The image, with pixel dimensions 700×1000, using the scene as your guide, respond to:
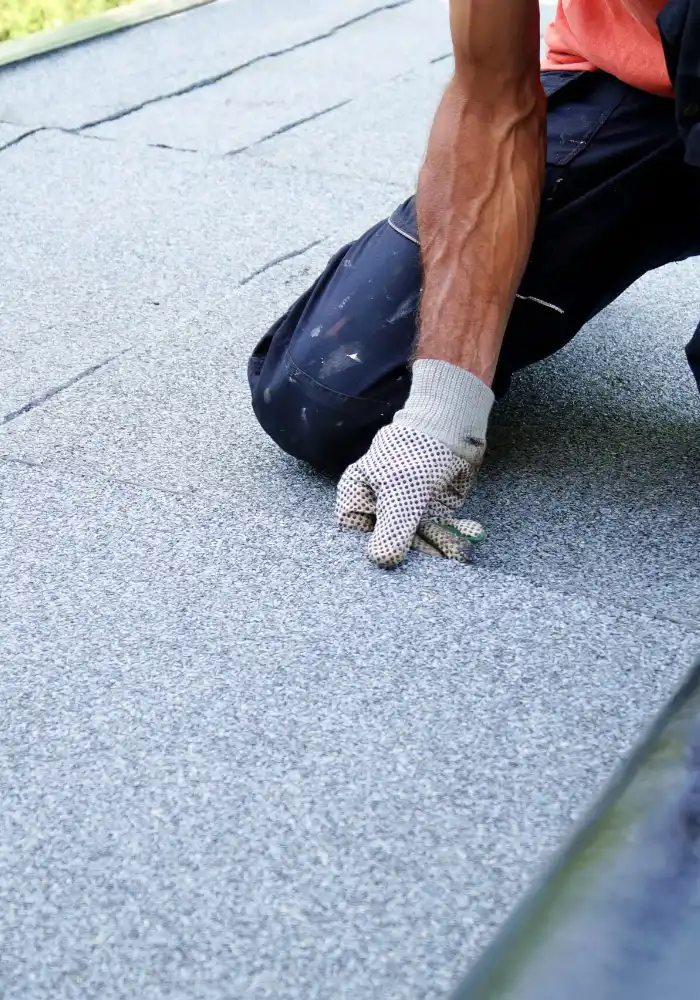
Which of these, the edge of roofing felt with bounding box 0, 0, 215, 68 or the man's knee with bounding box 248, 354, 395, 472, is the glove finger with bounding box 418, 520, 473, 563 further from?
the edge of roofing felt with bounding box 0, 0, 215, 68

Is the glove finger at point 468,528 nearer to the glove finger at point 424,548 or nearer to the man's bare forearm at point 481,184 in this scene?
the glove finger at point 424,548

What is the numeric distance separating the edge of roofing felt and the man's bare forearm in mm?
2333

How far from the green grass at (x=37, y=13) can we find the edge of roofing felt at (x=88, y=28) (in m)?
0.16

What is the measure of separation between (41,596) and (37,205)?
1464 mm

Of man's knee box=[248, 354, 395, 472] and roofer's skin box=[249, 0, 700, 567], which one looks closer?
roofer's skin box=[249, 0, 700, 567]

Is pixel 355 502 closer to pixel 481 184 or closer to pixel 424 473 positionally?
pixel 424 473

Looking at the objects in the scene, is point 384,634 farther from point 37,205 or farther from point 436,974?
point 37,205

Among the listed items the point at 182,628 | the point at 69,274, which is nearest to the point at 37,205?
the point at 69,274

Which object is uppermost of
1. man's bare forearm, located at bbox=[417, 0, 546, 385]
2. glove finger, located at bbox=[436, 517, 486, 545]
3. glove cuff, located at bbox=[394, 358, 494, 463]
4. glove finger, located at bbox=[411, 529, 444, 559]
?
man's bare forearm, located at bbox=[417, 0, 546, 385]

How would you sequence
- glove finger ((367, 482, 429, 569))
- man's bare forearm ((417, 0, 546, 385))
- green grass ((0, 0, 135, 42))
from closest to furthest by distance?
glove finger ((367, 482, 429, 569))
man's bare forearm ((417, 0, 546, 385))
green grass ((0, 0, 135, 42))

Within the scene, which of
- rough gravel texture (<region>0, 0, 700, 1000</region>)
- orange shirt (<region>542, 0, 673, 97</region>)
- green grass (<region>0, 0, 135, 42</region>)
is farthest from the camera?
green grass (<region>0, 0, 135, 42</region>)

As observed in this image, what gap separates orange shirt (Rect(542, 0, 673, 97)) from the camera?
1611 millimetres

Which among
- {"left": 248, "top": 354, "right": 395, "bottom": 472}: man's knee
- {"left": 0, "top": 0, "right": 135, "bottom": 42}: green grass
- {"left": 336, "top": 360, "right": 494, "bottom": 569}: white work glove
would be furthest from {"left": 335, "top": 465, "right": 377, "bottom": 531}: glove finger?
{"left": 0, "top": 0, "right": 135, "bottom": 42}: green grass

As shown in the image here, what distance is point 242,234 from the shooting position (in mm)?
2363
